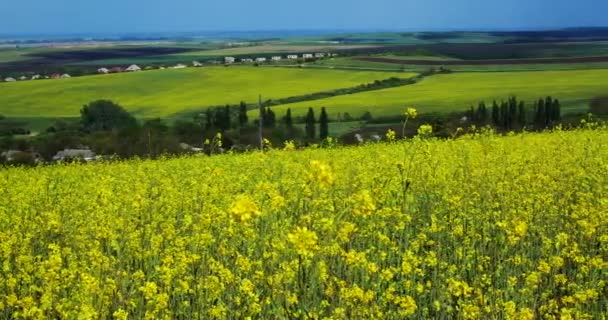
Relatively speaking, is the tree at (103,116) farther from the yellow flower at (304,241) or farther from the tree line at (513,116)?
the yellow flower at (304,241)

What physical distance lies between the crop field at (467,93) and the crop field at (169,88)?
29.5 feet

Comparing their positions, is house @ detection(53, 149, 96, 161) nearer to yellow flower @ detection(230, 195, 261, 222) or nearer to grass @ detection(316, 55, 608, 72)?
yellow flower @ detection(230, 195, 261, 222)

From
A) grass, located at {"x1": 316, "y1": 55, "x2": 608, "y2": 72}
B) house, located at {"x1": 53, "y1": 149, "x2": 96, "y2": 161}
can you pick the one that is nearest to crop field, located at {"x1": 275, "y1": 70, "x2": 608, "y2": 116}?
grass, located at {"x1": 316, "y1": 55, "x2": 608, "y2": 72}

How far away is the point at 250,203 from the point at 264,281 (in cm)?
164

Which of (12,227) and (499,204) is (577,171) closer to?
(499,204)

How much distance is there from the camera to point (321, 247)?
4.66m

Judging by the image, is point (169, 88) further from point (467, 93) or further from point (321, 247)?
point (321, 247)

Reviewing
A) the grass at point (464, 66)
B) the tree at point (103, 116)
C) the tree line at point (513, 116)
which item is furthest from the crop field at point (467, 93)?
the tree at point (103, 116)

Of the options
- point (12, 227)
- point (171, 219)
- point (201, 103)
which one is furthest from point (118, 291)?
point (201, 103)

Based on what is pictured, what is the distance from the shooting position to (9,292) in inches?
219

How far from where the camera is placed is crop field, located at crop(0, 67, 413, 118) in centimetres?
6812

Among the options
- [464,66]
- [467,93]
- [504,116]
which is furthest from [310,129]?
[464,66]

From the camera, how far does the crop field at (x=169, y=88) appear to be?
224ft

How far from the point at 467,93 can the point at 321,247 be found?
59909mm
